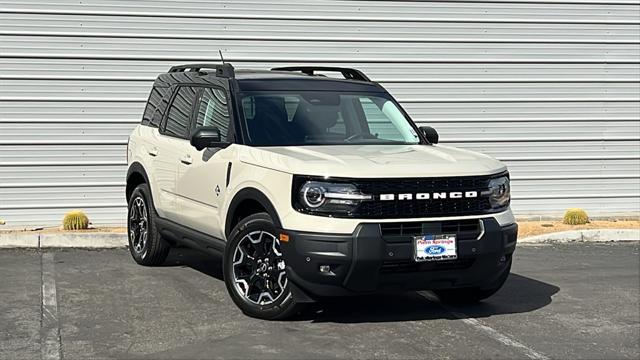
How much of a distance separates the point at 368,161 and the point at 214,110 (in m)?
1.80

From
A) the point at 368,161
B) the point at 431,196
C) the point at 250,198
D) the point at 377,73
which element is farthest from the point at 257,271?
the point at 377,73

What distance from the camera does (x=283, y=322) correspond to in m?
7.16

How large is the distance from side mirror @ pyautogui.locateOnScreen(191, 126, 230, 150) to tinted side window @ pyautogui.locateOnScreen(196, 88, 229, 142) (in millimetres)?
115

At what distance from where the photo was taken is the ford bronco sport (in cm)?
679

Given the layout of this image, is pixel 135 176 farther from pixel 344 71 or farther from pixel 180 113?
pixel 344 71

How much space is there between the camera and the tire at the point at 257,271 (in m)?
7.08

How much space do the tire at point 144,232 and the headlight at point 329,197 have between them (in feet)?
8.99

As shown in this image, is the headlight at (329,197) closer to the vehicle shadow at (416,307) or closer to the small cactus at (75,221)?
the vehicle shadow at (416,307)

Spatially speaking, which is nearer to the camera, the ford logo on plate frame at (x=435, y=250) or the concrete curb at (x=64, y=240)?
the ford logo on plate frame at (x=435, y=250)

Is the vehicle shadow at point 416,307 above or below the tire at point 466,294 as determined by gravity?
below

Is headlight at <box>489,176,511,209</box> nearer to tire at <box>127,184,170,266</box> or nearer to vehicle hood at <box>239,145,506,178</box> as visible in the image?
vehicle hood at <box>239,145,506,178</box>

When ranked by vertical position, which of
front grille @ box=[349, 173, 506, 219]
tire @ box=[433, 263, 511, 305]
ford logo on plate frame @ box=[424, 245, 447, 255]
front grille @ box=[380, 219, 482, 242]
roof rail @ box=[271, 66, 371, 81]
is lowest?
tire @ box=[433, 263, 511, 305]

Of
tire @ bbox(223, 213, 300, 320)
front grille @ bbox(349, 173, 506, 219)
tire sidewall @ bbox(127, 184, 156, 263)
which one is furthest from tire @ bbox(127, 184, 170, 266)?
front grille @ bbox(349, 173, 506, 219)

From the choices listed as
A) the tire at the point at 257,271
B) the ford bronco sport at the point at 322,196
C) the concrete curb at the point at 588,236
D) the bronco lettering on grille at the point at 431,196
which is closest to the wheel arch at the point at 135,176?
the ford bronco sport at the point at 322,196
